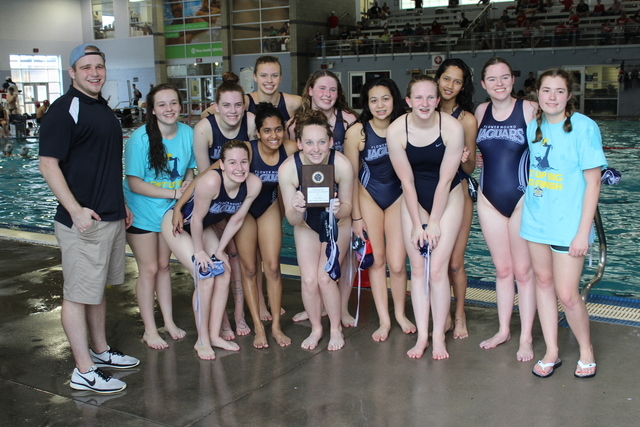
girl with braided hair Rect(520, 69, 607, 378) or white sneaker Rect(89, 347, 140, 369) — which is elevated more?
girl with braided hair Rect(520, 69, 607, 378)

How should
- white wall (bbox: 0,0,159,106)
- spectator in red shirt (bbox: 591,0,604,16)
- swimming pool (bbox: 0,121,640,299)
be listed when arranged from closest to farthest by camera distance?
swimming pool (bbox: 0,121,640,299) → spectator in red shirt (bbox: 591,0,604,16) → white wall (bbox: 0,0,159,106)

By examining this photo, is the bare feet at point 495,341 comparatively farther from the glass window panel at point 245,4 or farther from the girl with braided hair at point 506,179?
the glass window panel at point 245,4

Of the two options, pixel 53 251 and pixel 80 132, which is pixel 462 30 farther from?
pixel 80 132

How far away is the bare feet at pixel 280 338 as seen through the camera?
14.1ft

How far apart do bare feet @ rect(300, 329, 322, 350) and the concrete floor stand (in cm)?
6

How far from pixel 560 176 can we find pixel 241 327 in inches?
94.3

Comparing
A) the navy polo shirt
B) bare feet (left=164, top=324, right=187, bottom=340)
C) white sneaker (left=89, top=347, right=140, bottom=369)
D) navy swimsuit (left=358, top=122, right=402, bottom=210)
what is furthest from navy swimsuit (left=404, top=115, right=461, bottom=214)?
white sneaker (left=89, top=347, right=140, bottom=369)

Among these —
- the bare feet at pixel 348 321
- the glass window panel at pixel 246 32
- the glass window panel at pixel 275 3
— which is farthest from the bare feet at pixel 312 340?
the glass window panel at pixel 246 32

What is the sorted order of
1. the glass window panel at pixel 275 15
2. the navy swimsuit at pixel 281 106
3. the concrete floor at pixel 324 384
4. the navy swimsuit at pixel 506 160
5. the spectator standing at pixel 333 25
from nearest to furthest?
1. the concrete floor at pixel 324 384
2. the navy swimsuit at pixel 506 160
3. the navy swimsuit at pixel 281 106
4. the spectator standing at pixel 333 25
5. the glass window panel at pixel 275 15

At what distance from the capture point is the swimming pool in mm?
6734

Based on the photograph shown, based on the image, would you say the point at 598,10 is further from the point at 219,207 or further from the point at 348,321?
the point at 219,207

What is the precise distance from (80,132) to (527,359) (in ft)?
9.53

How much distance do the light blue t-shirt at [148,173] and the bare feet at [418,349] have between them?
5.94 feet

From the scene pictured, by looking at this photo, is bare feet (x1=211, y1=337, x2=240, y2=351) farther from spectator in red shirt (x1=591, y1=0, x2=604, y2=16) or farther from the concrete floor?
spectator in red shirt (x1=591, y1=0, x2=604, y2=16)
